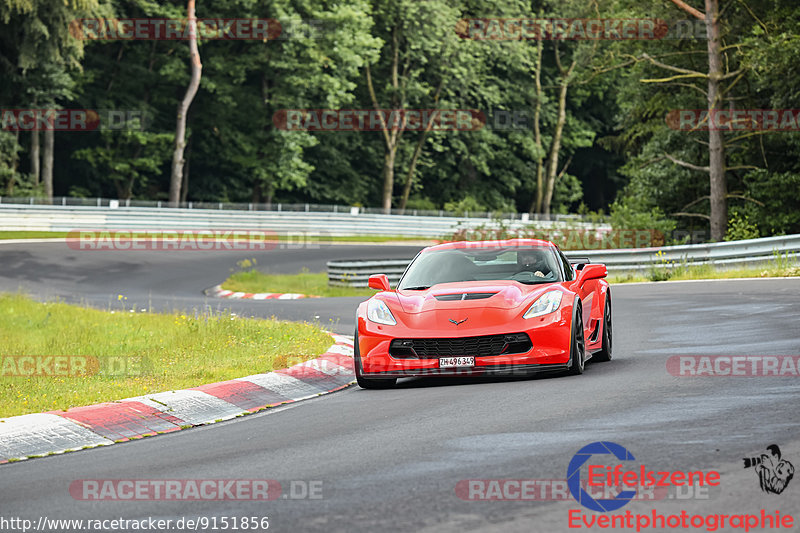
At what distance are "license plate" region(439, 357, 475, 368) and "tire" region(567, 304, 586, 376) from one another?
36.7 inches

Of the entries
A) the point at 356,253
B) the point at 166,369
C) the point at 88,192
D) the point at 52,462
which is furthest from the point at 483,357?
the point at 88,192

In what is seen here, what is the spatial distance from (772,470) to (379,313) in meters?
5.42

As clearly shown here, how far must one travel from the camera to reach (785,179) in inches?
1190

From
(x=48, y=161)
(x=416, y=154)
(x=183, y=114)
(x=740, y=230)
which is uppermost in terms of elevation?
(x=183, y=114)

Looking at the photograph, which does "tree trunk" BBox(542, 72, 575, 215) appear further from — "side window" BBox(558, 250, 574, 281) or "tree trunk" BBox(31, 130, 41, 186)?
"side window" BBox(558, 250, 574, 281)

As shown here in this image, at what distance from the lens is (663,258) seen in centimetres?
2619

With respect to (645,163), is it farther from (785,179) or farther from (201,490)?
(201,490)

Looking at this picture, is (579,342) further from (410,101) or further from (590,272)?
(410,101)

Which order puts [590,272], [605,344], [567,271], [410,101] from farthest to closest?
[410,101], [605,344], [567,271], [590,272]

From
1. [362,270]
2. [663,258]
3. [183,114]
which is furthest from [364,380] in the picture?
[183,114]

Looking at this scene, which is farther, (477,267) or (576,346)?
(477,267)

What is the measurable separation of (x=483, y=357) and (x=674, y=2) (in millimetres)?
23368

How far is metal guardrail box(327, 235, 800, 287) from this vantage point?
24094 mm

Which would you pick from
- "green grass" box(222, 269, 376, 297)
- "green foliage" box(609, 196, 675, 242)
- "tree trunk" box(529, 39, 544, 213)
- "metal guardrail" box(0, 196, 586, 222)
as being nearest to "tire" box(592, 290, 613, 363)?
"green grass" box(222, 269, 376, 297)
